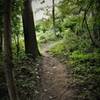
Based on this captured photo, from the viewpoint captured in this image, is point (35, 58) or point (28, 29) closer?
point (35, 58)

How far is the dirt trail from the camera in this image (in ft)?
24.8

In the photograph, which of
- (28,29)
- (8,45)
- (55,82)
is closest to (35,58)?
(28,29)

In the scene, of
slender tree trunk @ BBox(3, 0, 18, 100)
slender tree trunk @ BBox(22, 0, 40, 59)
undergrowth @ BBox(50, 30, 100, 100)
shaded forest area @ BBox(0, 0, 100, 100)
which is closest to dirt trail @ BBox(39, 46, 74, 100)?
shaded forest area @ BBox(0, 0, 100, 100)

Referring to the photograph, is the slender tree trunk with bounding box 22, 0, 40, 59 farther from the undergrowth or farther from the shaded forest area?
the undergrowth

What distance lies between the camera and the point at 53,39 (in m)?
18.3

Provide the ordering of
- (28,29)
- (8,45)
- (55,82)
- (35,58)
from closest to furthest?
(8,45) < (55,82) < (35,58) < (28,29)

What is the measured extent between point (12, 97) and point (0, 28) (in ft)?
10.4

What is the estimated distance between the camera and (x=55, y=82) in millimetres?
8664

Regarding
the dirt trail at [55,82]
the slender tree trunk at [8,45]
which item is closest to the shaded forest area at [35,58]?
the slender tree trunk at [8,45]

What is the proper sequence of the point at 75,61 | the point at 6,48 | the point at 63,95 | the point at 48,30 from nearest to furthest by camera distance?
the point at 6,48, the point at 63,95, the point at 75,61, the point at 48,30

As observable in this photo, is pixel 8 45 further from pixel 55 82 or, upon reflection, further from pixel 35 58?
pixel 35 58

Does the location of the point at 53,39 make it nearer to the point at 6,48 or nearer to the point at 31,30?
the point at 31,30

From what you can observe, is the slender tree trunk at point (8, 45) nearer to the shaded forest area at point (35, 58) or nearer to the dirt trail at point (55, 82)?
the shaded forest area at point (35, 58)

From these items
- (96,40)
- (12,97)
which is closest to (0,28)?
(12,97)
